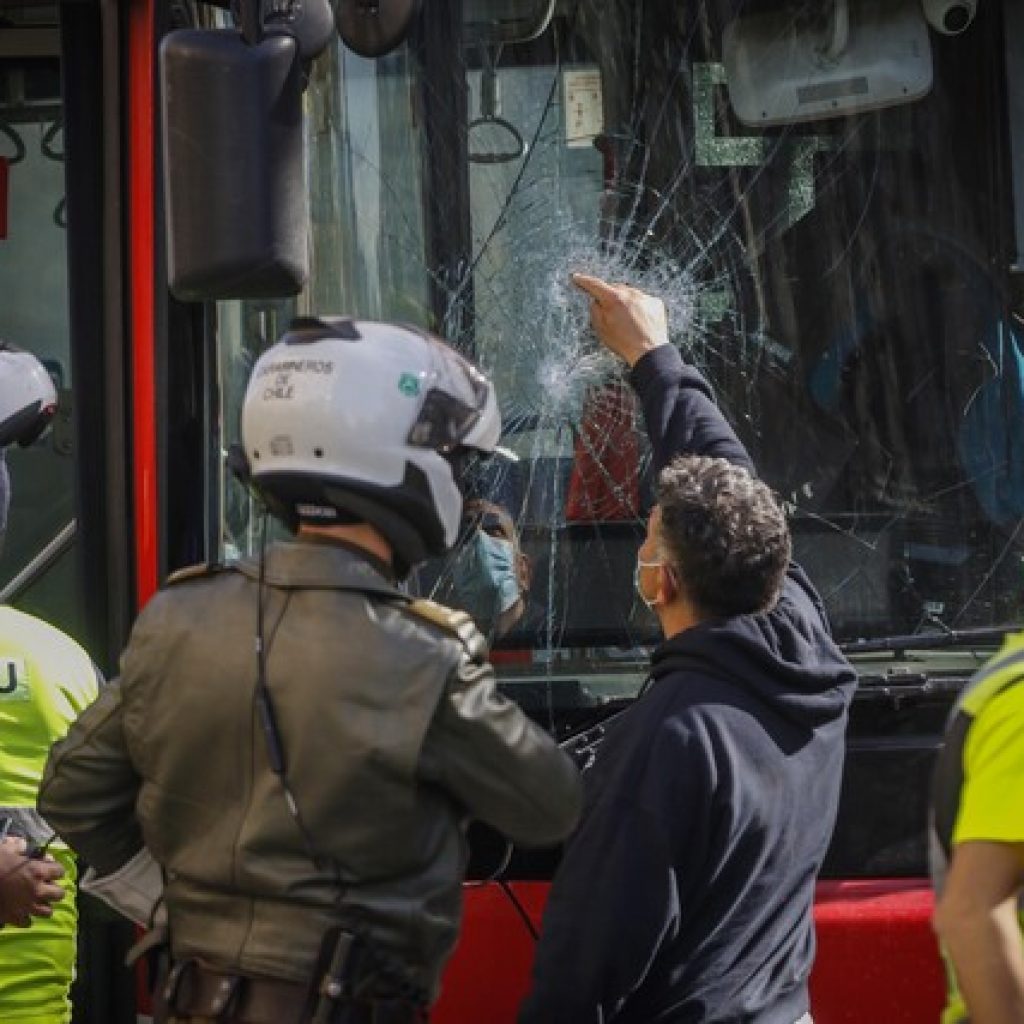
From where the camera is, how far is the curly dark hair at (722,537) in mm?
3236

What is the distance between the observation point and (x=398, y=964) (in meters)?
2.75

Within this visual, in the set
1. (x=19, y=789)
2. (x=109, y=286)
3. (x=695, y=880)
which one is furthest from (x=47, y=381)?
(x=695, y=880)

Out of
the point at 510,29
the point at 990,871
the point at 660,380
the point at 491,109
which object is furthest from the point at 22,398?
the point at 990,871

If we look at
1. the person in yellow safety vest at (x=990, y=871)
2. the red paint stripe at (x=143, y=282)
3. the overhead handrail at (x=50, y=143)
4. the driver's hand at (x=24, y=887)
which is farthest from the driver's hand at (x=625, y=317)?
the overhead handrail at (x=50, y=143)

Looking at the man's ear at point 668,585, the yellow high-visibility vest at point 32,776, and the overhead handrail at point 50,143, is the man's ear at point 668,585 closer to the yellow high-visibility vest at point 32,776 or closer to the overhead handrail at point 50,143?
the yellow high-visibility vest at point 32,776

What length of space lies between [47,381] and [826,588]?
1.49 metres

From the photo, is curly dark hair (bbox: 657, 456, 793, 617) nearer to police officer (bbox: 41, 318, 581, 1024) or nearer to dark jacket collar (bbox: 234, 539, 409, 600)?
police officer (bbox: 41, 318, 581, 1024)

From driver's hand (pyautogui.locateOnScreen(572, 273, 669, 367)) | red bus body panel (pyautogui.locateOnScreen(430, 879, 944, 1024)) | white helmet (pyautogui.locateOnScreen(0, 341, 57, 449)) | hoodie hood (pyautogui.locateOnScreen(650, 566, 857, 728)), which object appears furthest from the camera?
white helmet (pyautogui.locateOnScreen(0, 341, 57, 449))

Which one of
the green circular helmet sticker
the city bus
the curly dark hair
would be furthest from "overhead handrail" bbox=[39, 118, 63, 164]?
the green circular helmet sticker

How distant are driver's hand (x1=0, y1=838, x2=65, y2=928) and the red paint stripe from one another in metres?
0.63

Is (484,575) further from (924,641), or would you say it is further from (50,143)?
(50,143)

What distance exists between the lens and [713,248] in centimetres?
390

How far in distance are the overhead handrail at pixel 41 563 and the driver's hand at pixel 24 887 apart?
87cm

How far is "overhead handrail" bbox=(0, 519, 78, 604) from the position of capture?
13.7 ft
